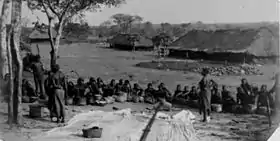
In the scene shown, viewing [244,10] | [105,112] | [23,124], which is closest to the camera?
[244,10]

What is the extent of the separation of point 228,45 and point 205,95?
54cm

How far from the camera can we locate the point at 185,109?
14.6 feet

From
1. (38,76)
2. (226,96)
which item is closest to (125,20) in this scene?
(38,76)

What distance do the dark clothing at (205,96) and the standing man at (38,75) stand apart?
162 centimetres

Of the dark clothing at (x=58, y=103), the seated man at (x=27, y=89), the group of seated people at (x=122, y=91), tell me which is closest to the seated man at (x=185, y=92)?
the group of seated people at (x=122, y=91)

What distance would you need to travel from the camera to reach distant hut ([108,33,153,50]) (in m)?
4.31

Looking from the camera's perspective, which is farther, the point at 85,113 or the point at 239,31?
the point at 85,113

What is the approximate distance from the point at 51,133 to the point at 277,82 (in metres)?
2.34

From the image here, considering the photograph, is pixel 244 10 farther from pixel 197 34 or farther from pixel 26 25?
pixel 26 25

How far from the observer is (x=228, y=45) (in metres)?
4.31

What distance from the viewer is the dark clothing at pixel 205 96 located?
443cm

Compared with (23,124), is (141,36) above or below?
above

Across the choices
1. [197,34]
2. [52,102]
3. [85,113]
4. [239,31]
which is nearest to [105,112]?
[85,113]

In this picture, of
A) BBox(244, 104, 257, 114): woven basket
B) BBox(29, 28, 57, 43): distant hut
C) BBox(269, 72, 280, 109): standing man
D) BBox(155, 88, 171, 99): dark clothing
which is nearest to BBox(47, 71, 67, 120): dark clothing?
BBox(29, 28, 57, 43): distant hut
